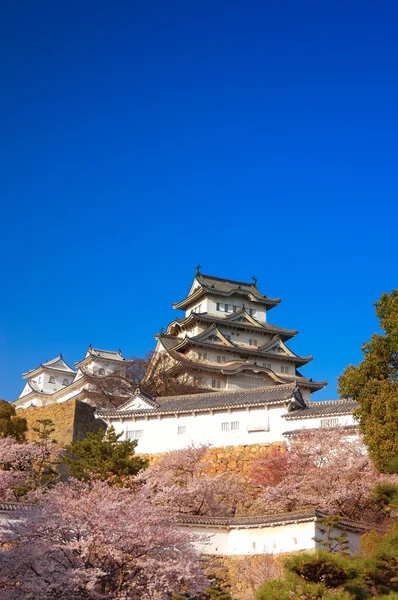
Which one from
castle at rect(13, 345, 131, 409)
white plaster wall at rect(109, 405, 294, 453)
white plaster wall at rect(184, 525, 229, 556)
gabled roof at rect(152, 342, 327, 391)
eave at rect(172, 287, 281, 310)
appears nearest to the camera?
white plaster wall at rect(184, 525, 229, 556)

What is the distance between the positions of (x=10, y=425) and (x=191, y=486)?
472 inches

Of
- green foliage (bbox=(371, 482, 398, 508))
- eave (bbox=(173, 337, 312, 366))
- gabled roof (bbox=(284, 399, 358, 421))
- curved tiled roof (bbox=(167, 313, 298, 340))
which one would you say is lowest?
green foliage (bbox=(371, 482, 398, 508))

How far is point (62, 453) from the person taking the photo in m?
32.6

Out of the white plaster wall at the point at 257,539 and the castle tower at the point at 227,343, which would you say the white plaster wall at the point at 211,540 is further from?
the castle tower at the point at 227,343

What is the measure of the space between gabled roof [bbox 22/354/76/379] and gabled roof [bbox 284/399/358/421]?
44.5 meters

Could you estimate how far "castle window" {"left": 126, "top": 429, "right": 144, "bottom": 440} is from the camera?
109ft

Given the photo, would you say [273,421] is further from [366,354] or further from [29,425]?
[29,425]

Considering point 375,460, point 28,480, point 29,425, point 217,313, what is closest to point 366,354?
point 375,460

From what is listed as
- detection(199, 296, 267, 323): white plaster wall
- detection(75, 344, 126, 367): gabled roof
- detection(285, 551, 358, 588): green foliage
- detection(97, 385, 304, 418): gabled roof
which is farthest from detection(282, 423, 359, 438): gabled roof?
detection(75, 344, 126, 367): gabled roof

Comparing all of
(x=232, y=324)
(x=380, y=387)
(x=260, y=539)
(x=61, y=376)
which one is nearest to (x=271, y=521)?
(x=260, y=539)

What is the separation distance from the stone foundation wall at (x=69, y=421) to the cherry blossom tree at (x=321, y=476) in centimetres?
1082

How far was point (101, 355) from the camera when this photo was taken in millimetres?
64688

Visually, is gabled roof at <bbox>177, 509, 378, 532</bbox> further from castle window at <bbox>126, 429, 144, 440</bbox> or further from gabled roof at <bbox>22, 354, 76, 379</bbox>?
gabled roof at <bbox>22, 354, 76, 379</bbox>

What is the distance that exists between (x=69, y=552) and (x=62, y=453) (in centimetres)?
Result: 1749
